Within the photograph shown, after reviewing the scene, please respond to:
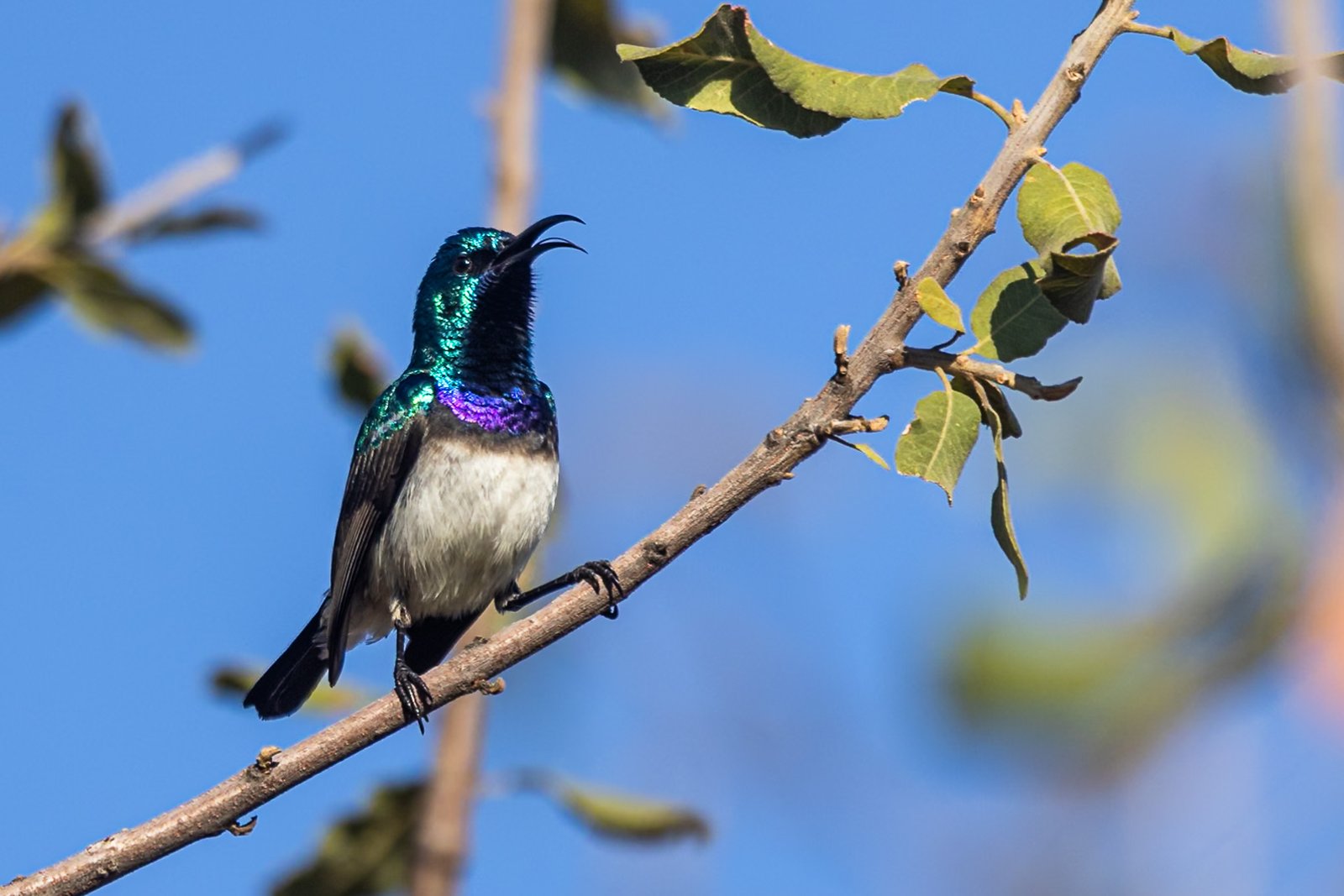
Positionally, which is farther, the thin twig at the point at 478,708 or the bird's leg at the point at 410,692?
the thin twig at the point at 478,708

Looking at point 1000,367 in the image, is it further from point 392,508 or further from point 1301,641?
point 392,508

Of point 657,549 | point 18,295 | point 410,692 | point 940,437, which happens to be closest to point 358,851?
point 410,692

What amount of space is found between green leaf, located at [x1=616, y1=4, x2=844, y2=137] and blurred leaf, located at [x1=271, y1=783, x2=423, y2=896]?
2.72 metres

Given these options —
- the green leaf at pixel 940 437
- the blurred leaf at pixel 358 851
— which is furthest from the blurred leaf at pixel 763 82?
the blurred leaf at pixel 358 851

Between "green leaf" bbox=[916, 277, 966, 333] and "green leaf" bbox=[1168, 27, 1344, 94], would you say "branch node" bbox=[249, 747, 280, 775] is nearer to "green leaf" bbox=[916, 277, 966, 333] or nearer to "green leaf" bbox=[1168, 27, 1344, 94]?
"green leaf" bbox=[916, 277, 966, 333]

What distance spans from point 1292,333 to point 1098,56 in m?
1.36

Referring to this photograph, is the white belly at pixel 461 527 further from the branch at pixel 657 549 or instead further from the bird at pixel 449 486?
the branch at pixel 657 549

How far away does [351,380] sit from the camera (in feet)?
17.3

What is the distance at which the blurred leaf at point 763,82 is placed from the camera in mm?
2949

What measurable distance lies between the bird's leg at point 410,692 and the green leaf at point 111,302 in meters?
1.13

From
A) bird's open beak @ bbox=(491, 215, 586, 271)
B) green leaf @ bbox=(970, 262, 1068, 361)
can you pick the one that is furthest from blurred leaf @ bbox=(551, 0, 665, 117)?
green leaf @ bbox=(970, 262, 1068, 361)

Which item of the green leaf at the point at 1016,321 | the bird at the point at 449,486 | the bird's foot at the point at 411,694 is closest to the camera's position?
the green leaf at the point at 1016,321

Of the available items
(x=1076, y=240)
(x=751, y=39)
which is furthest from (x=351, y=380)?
(x=1076, y=240)

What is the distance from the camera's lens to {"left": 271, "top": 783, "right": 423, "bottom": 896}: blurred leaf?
5.01 meters
